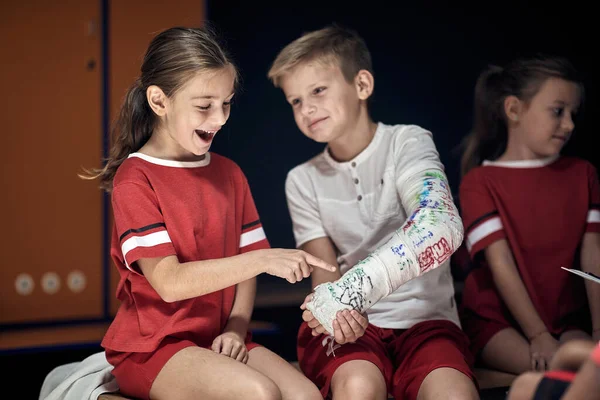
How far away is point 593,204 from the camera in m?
2.21

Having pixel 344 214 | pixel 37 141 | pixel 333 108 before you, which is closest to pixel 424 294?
pixel 344 214

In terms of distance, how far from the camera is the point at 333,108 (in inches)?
77.2

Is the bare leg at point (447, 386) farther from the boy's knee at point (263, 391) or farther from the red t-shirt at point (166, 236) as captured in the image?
the red t-shirt at point (166, 236)

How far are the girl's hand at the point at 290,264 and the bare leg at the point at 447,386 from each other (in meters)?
0.35

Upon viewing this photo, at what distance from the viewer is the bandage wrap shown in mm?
1600

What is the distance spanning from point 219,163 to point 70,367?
707 millimetres

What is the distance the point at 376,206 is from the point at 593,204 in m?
0.69

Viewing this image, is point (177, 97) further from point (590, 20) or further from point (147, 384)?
point (590, 20)

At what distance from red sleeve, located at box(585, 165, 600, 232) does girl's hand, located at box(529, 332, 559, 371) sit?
357mm

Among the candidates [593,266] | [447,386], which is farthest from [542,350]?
[447,386]

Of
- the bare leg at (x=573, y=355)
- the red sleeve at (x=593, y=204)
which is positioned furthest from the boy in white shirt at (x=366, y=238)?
the bare leg at (x=573, y=355)

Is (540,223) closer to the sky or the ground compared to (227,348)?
closer to the sky

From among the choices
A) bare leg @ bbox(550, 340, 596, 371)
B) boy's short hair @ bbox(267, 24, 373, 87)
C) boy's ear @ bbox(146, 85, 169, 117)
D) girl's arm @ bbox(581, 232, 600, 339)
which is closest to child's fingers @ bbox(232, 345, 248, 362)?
boy's ear @ bbox(146, 85, 169, 117)

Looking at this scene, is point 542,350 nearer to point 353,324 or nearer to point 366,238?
point 366,238
